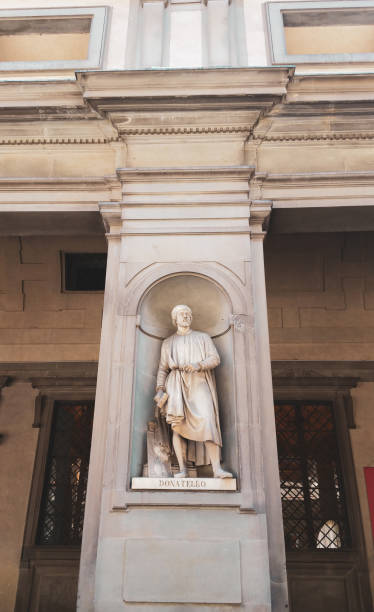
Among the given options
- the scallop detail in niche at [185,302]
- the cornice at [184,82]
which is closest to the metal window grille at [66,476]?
the scallop detail in niche at [185,302]

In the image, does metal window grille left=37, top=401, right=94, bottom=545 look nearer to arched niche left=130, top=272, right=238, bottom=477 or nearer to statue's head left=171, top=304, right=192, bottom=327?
arched niche left=130, top=272, right=238, bottom=477

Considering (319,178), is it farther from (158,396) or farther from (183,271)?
(158,396)

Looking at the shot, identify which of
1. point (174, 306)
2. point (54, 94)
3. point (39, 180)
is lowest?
point (174, 306)

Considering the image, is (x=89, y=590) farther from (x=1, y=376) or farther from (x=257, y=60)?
(x=257, y=60)

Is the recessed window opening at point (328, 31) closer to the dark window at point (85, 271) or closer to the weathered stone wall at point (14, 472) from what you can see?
the dark window at point (85, 271)

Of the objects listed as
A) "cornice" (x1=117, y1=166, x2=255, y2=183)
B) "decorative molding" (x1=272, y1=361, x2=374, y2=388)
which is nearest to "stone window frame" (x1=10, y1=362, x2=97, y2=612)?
"decorative molding" (x1=272, y1=361, x2=374, y2=388)

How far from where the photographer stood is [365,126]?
7371 mm

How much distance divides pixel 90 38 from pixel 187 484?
23.3ft

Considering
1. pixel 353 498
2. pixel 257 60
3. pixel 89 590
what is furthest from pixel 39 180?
pixel 353 498

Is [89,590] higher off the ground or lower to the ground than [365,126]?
lower

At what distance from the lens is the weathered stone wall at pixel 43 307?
34.3ft

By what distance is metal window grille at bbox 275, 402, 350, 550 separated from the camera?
30.0ft

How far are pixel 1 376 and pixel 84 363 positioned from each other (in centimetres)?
160

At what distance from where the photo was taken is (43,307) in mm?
10719
